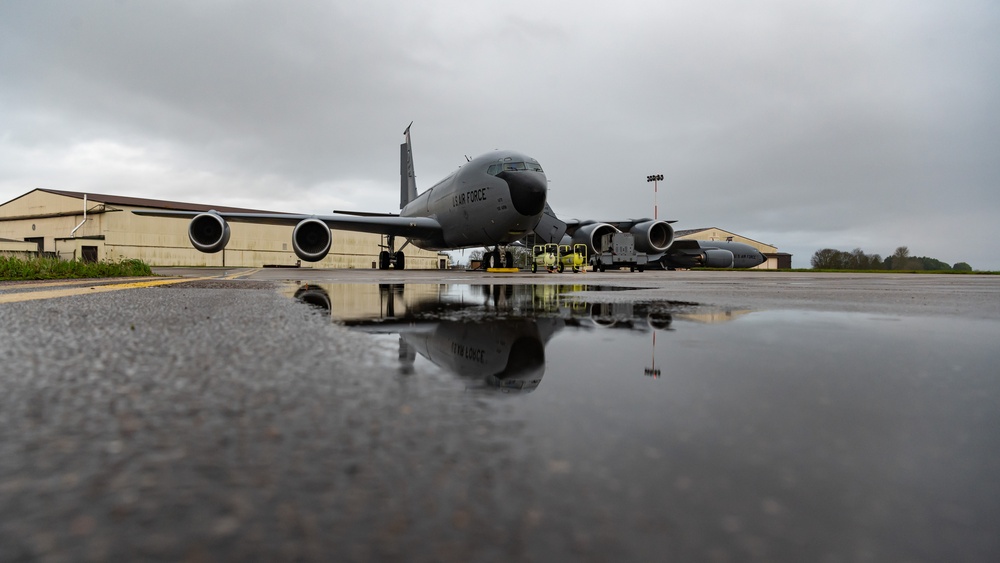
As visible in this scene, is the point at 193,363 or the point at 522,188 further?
the point at 522,188

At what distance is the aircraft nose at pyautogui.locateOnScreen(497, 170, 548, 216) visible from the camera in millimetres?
12484

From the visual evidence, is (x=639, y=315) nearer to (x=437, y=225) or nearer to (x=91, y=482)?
(x=91, y=482)

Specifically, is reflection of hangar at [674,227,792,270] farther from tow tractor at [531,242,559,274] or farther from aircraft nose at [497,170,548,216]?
aircraft nose at [497,170,548,216]

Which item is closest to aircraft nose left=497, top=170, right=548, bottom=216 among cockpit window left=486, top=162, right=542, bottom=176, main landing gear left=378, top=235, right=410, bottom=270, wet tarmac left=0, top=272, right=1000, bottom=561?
cockpit window left=486, top=162, right=542, bottom=176

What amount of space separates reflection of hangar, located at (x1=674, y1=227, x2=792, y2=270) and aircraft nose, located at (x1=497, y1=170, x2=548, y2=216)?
47.7m

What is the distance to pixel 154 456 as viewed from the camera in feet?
2.36

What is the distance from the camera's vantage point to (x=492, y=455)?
2.43 feet

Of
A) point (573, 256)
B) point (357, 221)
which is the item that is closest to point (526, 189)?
point (357, 221)

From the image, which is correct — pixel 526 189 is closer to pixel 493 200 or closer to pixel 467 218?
pixel 493 200

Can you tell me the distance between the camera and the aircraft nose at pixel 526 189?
12484 mm

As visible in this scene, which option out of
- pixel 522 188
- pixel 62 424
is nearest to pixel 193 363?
pixel 62 424

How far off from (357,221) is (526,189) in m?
5.56

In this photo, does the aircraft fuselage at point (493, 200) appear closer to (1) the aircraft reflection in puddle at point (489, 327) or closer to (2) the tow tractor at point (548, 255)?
(2) the tow tractor at point (548, 255)

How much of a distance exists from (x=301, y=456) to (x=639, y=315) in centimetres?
251
